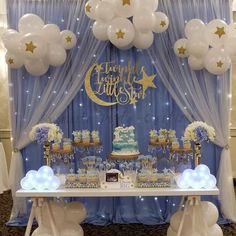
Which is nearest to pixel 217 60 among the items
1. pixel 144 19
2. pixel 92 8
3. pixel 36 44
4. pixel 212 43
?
pixel 212 43

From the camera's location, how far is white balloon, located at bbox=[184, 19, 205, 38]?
408 centimetres

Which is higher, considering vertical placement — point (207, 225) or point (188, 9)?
point (188, 9)

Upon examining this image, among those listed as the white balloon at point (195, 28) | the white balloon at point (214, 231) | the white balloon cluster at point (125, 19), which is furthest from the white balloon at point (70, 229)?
the white balloon at point (195, 28)

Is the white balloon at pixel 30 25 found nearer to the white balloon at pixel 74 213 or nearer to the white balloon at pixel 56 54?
the white balloon at pixel 56 54

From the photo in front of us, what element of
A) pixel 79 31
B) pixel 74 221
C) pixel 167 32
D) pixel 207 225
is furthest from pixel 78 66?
A: pixel 207 225

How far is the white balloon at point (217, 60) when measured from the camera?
4.08 metres

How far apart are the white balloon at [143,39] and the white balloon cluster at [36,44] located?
29.4 inches

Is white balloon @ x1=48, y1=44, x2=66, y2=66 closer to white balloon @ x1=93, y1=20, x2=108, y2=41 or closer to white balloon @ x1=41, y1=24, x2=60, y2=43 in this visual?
white balloon @ x1=41, y1=24, x2=60, y2=43

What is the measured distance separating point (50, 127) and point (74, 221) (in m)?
0.97

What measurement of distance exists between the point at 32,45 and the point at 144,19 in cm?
116

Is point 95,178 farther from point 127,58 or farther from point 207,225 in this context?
point 127,58

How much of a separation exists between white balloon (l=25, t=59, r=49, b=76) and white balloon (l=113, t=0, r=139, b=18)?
1.03 m

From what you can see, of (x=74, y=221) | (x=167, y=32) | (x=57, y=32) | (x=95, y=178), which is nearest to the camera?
(x=95, y=178)

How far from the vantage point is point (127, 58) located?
457cm
